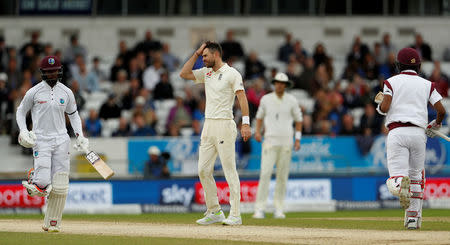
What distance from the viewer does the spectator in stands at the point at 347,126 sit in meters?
24.3

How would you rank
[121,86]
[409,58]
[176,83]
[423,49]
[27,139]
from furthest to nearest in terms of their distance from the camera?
[423,49], [176,83], [121,86], [409,58], [27,139]

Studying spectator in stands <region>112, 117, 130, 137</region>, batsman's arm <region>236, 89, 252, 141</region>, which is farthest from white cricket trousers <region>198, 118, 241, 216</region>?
spectator in stands <region>112, 117, 130, 137</region>

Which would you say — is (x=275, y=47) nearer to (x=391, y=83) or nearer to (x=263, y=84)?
(x=263, y=84)

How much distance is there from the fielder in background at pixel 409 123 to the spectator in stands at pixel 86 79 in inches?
608

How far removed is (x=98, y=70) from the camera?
27.4 m

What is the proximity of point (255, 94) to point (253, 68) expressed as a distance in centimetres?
229

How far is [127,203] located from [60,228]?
27.9 feet

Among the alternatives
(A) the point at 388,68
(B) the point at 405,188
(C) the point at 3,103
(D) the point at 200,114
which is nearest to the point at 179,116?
(D) the point at 200,114

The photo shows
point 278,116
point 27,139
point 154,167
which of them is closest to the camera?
point 27,139

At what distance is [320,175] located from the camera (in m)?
22.1

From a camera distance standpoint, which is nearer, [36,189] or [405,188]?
[405,188]

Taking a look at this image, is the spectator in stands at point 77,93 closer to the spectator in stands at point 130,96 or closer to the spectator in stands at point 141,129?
the spectator in stands at point 130,96

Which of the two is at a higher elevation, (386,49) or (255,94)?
(386,49)

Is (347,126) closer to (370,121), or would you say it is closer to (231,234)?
(370,121)
